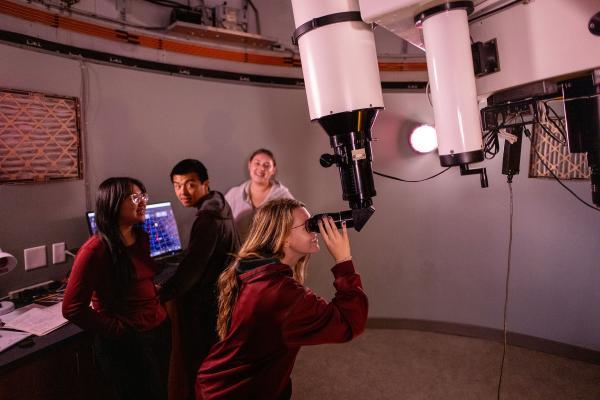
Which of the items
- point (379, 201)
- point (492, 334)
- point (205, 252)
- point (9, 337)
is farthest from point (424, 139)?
point (9, 337)

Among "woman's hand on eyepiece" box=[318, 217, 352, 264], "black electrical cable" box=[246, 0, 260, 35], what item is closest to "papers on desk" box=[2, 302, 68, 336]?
"woman's hand on eyepiece" box=[318, 217, 352, 264]

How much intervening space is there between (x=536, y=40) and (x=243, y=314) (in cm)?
100

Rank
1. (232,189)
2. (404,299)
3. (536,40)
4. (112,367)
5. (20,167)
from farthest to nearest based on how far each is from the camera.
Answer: (404,299), (232,189), (20,167), (112,367), (536,40)

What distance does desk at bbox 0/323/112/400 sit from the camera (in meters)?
1.43

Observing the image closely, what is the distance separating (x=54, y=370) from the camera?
1.62 m

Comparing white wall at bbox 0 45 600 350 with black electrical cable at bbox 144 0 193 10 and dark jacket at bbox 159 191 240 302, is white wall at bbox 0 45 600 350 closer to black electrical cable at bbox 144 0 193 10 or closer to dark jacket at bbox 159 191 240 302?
black electrical cable at bbox 144 0 193 10

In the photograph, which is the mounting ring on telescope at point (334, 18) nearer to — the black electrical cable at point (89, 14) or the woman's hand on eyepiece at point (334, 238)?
the woman's hand on eyepiece at point (334, 238)

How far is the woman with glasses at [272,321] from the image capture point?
112 centimetres

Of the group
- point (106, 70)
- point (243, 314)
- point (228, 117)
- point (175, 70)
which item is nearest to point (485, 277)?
point (228, 117)

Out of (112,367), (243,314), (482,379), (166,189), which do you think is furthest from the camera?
(166,189)

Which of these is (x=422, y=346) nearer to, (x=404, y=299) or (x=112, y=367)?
(x=404, y=299)

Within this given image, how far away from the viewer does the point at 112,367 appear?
1.65 metres

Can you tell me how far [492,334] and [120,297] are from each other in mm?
2861

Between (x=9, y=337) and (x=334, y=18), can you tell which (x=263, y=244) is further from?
(x=9, y=337)
